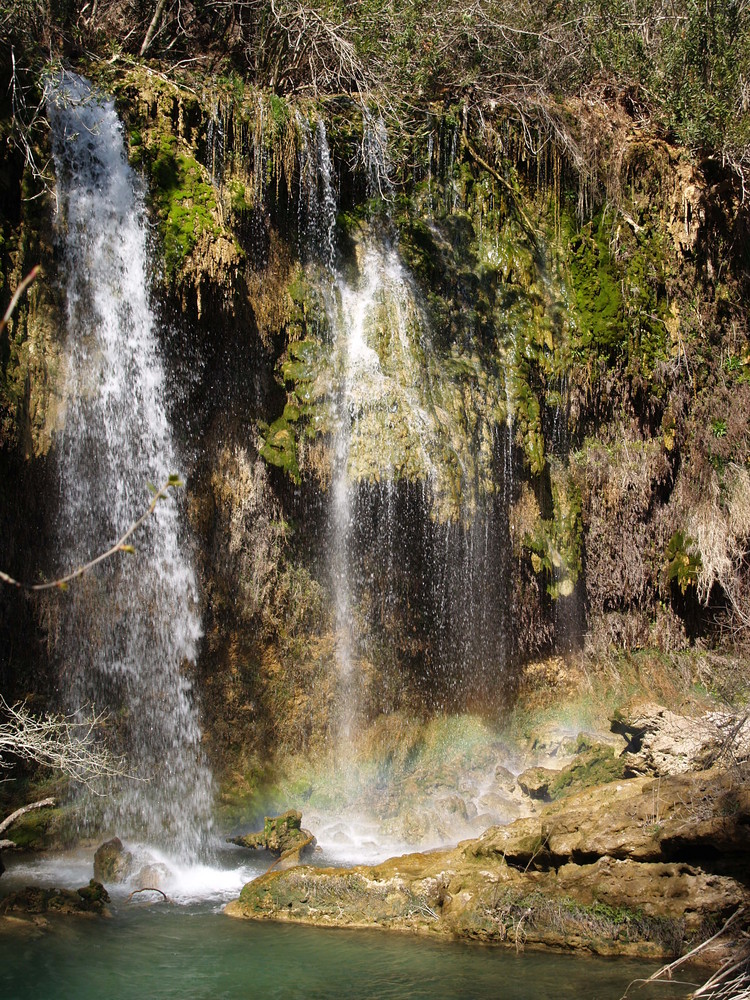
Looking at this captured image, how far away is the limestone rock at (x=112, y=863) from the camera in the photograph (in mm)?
8016

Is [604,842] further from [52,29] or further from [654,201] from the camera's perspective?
[52,29]

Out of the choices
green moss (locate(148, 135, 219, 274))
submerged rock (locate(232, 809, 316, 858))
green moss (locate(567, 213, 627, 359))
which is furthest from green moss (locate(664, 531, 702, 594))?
green moss (locate(148, 135, 219, 274))

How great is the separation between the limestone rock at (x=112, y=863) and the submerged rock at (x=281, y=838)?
46.6 inches

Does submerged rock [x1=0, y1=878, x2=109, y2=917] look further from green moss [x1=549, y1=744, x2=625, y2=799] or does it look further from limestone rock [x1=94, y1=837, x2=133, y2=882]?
green moss [x1=549, y1=744, x2=625, y2=799]

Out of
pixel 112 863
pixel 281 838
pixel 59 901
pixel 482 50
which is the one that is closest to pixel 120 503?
pixel 112 863

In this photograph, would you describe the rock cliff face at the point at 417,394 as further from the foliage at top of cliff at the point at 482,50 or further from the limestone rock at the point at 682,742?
the limestone rock at the point at 682,742

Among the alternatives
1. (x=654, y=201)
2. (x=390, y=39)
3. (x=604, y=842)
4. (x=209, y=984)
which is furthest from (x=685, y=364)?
(x=209, y=984)

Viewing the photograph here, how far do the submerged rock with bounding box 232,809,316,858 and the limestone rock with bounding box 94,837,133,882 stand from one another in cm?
118

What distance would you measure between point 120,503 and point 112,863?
330 centimetres

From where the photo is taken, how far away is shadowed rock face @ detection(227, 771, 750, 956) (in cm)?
643

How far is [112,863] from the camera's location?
8086 millimetres

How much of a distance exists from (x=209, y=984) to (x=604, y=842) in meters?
2.91

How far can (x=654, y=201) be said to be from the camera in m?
12.7

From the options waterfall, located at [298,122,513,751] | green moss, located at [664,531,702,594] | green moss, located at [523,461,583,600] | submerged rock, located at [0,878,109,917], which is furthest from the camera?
green moss, located at [664,531,702,594]
